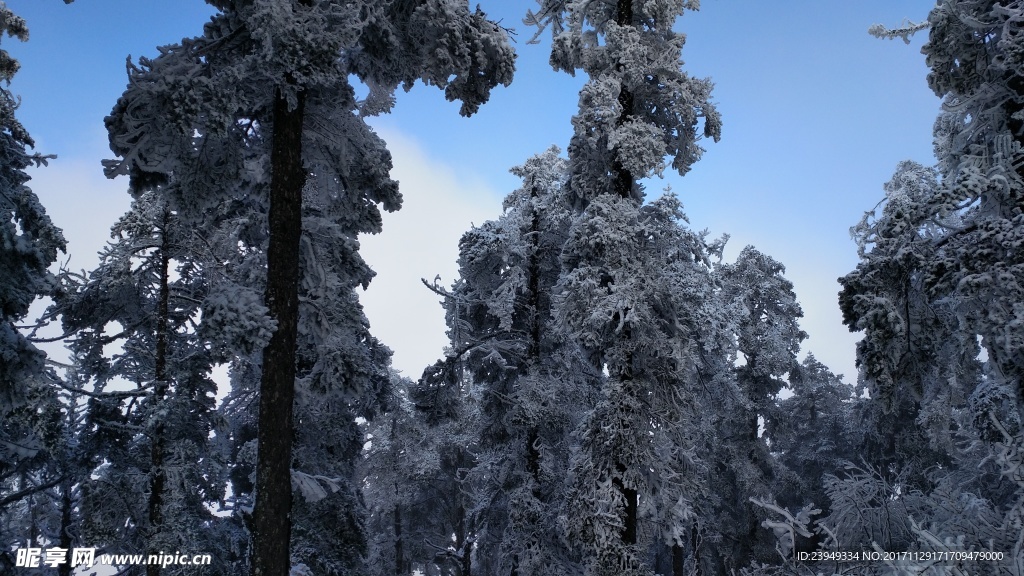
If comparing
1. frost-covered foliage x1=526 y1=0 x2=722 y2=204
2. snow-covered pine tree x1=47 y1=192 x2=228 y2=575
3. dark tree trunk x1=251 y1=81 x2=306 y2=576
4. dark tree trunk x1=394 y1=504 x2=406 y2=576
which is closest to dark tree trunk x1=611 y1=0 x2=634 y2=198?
frost-covered foliage x1=526 y1=0 x2=722 y2=204

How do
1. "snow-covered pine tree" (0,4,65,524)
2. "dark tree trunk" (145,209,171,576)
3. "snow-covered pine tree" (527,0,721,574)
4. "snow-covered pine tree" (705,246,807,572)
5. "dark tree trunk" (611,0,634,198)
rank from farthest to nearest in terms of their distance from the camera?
"snow-covered pine tree" (705,246,807,572), "dark tree trunk" (145,209,171,576), "dark tree trunk" (611,0,634,198), "snow-covered pine tree" (527,0,721,574), "snow-covered pine tree" (0,4,65,524)

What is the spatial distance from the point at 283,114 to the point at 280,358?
2.96 m

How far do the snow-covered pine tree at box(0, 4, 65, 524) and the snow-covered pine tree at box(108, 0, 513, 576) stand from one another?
3357 mm

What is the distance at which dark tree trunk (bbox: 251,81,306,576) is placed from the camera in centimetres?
692

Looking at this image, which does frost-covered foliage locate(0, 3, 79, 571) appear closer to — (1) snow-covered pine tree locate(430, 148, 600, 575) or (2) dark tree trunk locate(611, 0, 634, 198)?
(1) snow-covered pine tree locate(430, 148, 600, 575)

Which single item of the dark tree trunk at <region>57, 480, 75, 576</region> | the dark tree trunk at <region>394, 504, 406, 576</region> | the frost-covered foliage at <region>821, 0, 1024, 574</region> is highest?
the frost-covered foliage at <region>821, 0, 1024, 574</region>

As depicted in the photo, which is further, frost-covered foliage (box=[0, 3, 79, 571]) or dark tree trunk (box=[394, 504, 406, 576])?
dark tree trunk (box=[394, 504, 406, 576])

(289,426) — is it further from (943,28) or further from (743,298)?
(743,298)

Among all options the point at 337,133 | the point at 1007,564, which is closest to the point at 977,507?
the point at 1007,564

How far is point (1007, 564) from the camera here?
6.27 meters

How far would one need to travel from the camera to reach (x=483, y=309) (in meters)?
16.5

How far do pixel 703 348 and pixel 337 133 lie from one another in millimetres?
12847

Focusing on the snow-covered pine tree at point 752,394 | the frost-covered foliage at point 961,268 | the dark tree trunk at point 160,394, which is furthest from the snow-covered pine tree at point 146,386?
the snow-covered pine tree at point 752,394

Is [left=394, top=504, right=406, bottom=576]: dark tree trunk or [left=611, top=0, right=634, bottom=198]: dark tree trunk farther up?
[left=611, top=0, right=634, bottom=198]: dark tree trunk
